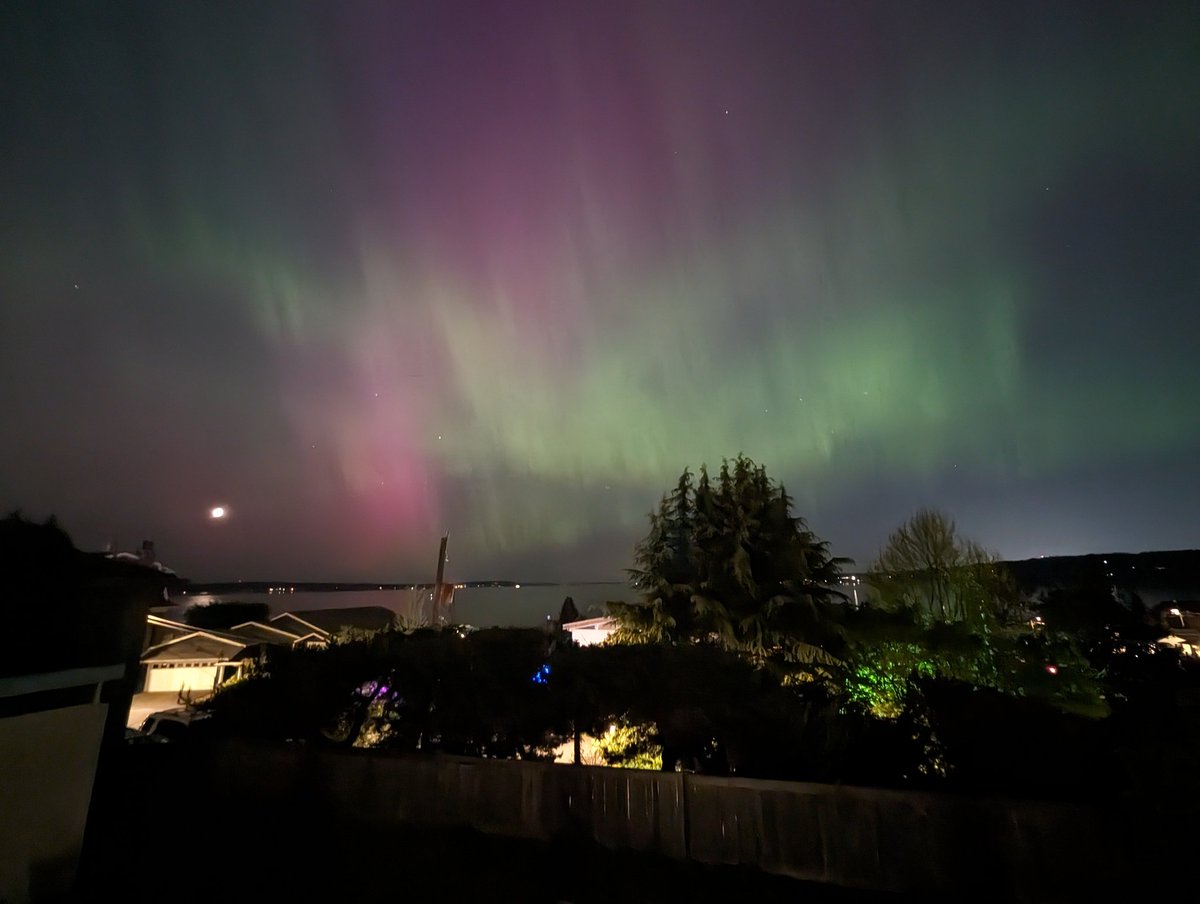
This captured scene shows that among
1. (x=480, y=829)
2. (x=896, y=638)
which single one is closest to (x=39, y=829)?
(x=480, y=829)

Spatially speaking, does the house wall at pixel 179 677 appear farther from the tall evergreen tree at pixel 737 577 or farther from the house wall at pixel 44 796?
the house wall at pixel 44 796

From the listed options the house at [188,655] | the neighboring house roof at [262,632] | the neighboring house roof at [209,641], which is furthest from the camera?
the neighboring house roof at [262,632]

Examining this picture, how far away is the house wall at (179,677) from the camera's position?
29.3 metres

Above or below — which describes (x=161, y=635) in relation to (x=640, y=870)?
above

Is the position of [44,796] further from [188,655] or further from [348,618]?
[348,618]

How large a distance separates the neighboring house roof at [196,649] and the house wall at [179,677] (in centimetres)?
73

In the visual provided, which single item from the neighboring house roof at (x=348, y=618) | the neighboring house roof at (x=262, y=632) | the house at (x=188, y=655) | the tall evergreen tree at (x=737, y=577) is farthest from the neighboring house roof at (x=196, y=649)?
the tall evergreen tree at (x=737, y=577)

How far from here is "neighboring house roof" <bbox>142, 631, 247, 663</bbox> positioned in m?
28.1

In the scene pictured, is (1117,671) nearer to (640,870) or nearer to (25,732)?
(640,870)

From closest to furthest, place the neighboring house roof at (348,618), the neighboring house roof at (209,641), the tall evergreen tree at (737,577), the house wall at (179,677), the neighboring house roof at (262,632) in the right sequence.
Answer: the tall evergreen tree at (737,577) → the neighboring house roof at (209,641) → the house wall at (179,677) → the neighboring house roof at (262,632) → the neighboring house roof at (348,618)

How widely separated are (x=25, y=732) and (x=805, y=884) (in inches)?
330

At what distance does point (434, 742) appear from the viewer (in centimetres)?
947

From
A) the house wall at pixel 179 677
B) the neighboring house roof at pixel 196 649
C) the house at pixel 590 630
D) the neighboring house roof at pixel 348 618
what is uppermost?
the neighboring house roof at pixel 348 618

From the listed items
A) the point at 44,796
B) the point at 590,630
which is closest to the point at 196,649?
the point at 590,630
